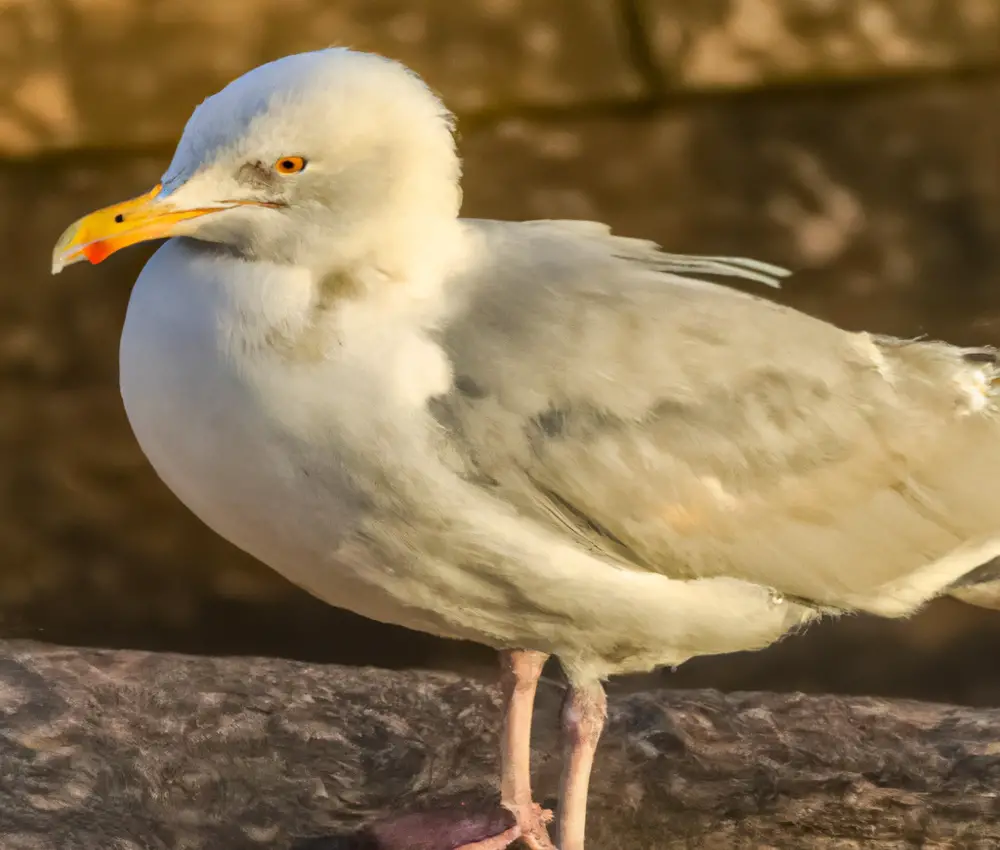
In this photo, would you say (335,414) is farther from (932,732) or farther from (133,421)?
(932,732)

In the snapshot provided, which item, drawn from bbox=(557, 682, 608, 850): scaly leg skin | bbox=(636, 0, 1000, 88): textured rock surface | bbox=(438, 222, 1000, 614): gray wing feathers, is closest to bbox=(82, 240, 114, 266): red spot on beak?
bbox=(438, 222, 1000, 614): gray wing feathers

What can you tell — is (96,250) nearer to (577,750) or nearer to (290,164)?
(290,164)

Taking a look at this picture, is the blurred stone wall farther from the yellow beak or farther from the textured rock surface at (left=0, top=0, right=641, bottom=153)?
the yellow beak

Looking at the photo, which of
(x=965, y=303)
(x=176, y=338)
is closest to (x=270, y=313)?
(x=176, y=338)

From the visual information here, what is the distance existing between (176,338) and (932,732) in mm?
1038

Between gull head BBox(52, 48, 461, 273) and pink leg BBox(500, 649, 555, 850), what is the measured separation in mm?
508

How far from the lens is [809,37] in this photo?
1.78m

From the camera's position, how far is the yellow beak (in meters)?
0.91

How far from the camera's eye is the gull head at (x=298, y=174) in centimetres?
92

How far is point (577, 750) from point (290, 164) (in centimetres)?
57

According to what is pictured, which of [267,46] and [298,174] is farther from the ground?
[267,46]

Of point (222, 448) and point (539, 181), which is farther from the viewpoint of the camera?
point (539, 181)

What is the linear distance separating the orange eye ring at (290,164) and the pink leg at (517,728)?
565 mm

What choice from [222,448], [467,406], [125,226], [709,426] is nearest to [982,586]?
[709,426]
